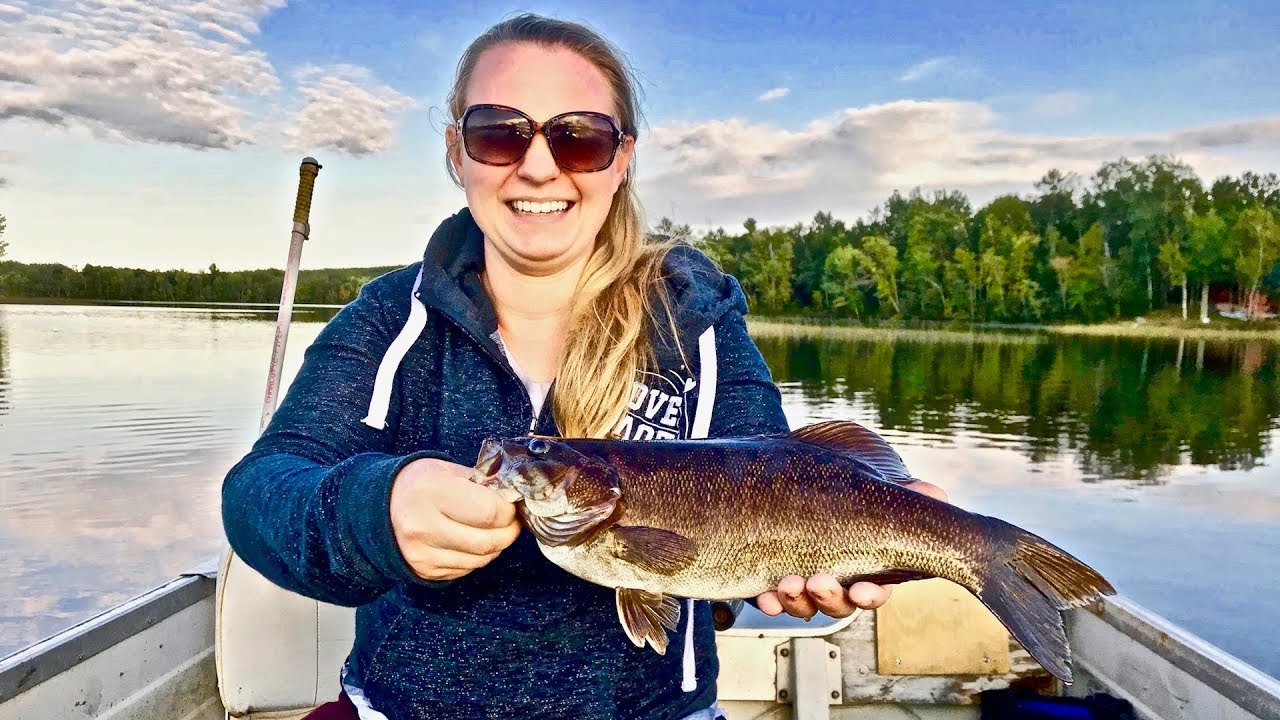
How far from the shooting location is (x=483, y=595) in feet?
8.72

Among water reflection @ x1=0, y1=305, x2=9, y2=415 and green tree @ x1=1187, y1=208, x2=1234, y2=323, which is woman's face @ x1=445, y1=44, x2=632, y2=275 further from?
green tree @ x1=1187, y1=208, x2=1234, y2=323

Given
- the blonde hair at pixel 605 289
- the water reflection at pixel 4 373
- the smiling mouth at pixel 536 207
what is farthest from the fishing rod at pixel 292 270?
the water reflection at pixel 4 373

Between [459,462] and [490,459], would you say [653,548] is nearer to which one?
[490,459]

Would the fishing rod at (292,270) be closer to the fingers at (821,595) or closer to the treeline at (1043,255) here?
the fingers at (821,595)

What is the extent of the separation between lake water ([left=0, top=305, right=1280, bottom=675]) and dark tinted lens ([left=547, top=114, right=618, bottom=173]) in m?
4.33

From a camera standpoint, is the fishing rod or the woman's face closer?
the woman's face

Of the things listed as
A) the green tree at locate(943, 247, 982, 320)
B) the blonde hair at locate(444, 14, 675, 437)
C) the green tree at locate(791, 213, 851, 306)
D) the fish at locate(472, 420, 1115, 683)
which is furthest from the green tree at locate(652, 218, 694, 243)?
the green tree at locate(791, 213, 851, 306)

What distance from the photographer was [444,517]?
199 centimetres

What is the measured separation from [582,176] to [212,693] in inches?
131

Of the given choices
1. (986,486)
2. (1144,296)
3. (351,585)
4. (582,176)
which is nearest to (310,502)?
(351,585)

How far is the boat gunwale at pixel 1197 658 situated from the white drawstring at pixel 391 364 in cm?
325

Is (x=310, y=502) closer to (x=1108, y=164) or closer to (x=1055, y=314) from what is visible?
(x=1055, y=314)

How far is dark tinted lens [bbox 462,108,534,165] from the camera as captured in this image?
2871 millimetres

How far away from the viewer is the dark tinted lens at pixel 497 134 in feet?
9.42
